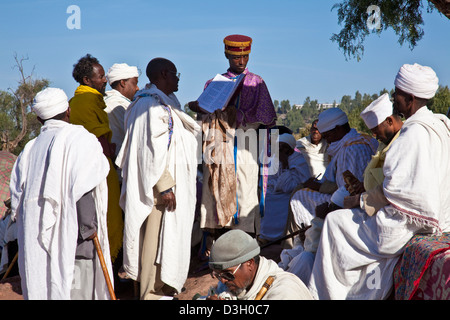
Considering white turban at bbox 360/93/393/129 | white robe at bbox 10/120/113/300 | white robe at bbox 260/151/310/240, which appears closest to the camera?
white robe at bbox 10/120/113/300

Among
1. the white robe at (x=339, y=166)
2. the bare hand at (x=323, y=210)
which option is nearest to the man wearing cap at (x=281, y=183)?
the white robe at (x=339, y=166)

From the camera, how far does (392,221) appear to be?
509cm

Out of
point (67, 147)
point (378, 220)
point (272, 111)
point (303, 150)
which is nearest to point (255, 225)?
point (272, 111)

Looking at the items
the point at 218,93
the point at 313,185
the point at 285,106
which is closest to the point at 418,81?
the point at 313,185

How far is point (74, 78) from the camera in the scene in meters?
7.07

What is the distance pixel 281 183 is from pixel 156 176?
138 inches

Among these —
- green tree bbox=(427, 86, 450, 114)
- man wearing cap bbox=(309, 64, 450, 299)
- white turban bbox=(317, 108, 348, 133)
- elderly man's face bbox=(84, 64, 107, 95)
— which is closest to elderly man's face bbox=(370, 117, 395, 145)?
man wearing cap bbox=(309, 64, 450, 299)

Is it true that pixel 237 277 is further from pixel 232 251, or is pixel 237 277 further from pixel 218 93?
pixel 218 93

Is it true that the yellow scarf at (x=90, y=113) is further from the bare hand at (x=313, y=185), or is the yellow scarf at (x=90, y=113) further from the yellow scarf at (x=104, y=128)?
the bare hand at (x=313, y=185)

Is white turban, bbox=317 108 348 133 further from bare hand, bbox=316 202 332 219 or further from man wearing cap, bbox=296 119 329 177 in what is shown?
man wearing cap, bbox=296 119 329 177

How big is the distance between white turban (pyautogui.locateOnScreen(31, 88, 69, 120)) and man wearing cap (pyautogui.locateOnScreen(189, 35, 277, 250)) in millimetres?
2209

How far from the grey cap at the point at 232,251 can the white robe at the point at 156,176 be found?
2292 mm

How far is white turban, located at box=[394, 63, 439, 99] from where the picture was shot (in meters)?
5.35

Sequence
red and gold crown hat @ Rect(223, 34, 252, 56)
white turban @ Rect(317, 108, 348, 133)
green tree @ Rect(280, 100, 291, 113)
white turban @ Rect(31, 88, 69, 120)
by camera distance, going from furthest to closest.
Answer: green tree @ Rect(280, 100, 291, 113), red and gold crown hat @ Rect(223, 34, 252, 56), white turban @ Rect(317, 108, 348, 133), white turban @ Rect(31, 88, 69, 120)
